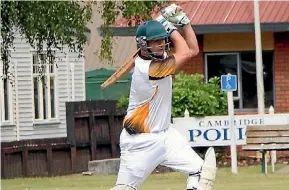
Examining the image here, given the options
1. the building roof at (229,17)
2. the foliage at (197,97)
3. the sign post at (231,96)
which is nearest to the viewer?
the sign post at (231,96)

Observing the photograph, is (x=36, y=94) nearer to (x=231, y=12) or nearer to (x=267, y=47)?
(x=267, y=47)

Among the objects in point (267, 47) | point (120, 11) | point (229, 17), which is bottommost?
point (267, 47)

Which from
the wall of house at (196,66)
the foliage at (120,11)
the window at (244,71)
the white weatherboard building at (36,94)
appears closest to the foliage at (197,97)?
the wall of house at (196,66)

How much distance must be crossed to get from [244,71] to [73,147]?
440cm

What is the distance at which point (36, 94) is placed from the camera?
1702 inches

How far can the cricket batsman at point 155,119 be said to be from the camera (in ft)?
37.4

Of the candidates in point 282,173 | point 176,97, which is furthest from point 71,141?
point 282,173

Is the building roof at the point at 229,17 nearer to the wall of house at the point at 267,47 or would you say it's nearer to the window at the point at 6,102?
the wall of house at the point at 267,47

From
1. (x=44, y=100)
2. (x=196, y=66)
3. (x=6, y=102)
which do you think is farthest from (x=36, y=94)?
(x=196, y=66)

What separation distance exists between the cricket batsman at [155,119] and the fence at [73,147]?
1673 centimetres

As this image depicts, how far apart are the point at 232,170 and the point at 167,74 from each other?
491 inches

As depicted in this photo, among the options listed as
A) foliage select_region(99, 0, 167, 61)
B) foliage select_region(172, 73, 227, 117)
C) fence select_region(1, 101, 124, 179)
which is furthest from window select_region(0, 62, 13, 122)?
foliage select_region(99, 0, 167, 61)

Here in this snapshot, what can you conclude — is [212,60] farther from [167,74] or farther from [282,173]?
[167,74]

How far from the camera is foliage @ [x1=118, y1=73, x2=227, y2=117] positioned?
2692 centimetres
